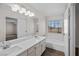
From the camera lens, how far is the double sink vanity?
5.17 feet

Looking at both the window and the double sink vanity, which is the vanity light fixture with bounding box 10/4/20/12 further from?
the window

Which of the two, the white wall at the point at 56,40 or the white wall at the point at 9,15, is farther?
the white wall at the point at 56,40

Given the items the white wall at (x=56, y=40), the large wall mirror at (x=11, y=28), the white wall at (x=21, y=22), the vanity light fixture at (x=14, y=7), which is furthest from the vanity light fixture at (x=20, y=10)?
the white wall at (x=56, y=40)

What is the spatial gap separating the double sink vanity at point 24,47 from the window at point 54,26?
510 millimetres

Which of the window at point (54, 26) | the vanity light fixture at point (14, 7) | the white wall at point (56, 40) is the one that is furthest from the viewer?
the white wall at point (56, 40)

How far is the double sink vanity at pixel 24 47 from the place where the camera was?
A: 1.58 metres

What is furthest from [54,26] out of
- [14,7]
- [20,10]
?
[14,7]

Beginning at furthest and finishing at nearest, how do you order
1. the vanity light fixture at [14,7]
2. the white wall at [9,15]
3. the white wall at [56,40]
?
the white wall at [56,40] < the vanity light fixture at [14,7] < the white wall at [9,15]

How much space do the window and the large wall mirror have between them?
129 cm

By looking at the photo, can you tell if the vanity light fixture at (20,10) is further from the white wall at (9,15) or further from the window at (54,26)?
the window at (54,26)

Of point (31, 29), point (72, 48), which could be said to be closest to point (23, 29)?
point (31, 29)

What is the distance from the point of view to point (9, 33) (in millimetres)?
1906

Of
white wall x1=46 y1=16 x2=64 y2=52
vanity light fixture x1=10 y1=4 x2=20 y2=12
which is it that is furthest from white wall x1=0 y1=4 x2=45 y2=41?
white wall x1=46 y1=16 x2=64 y2=52

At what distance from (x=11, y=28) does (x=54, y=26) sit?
1472 millimetres
